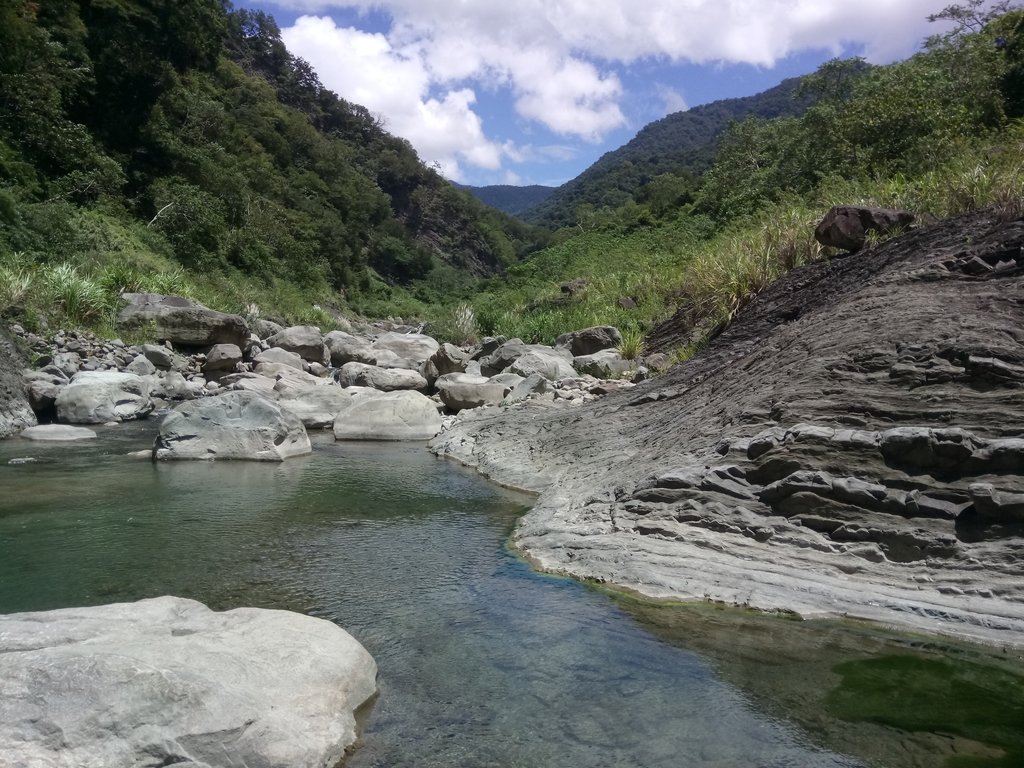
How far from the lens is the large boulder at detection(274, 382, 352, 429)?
45.2 feet

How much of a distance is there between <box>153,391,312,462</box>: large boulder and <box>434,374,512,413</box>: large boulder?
401 centimetres

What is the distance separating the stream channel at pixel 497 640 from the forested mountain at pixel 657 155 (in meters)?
56.9

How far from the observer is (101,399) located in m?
13.5

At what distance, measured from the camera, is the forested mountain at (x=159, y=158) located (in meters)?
24.5

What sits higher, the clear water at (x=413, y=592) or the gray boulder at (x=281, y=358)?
the gray boulder at (x=281, y=358)

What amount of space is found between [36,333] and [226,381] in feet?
12.8

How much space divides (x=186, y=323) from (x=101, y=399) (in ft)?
19.2

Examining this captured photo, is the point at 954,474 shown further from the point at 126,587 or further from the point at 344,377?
the point at 344,377

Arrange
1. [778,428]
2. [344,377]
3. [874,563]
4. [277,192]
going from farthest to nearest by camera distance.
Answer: [277,192]
[344,377]
[778,428]
[874,563]

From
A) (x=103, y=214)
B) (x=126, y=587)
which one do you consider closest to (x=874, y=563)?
(x=126, y=587)

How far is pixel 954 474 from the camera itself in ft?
17.9

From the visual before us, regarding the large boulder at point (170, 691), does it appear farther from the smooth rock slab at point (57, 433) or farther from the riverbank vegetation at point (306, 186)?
the smooth rock slab at point (57, 433)

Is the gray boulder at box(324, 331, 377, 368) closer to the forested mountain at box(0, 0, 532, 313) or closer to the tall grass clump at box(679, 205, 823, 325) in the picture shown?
the forested mountain at box(0, 0, 532, 313)

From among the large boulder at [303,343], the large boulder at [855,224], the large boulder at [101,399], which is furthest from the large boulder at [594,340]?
the large boulder at [101,399]
